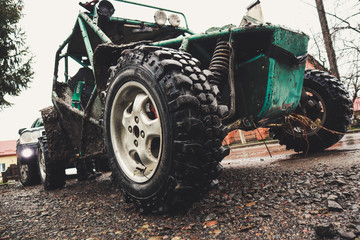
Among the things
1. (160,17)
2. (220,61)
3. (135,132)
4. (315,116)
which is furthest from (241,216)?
(160,17)

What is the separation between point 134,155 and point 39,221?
0.97 metres

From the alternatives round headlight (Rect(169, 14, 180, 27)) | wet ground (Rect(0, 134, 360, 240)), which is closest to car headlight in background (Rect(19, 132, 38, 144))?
wet ground (Rect(0, 134, 360, 240))

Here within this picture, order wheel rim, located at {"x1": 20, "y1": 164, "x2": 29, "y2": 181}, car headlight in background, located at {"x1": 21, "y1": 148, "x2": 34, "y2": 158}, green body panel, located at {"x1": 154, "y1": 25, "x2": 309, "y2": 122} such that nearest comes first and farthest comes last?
1. green body panel, located at {"x1": 154, "y1": 25, "x2": 309, "y2": 122}
2. car headlight in background, located at {"x1": 21, "y1": 148, "x2": 34, "y2": 158}
3. wheel rim, located at {"x1": 20, "y1": 164, "x2": 29, "y2": 181}

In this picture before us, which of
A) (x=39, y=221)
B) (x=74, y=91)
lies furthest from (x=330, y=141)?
(x=74, y=91)

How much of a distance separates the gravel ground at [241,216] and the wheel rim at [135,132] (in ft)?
1.20

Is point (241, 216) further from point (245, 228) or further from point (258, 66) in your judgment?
point (258, 66)

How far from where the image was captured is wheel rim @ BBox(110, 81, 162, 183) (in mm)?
1723

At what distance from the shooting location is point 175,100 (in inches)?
54.7

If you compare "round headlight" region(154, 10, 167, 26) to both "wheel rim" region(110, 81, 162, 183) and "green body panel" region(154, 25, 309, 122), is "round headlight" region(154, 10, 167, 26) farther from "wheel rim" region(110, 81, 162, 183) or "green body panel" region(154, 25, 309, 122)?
"wheel rim" region(110, 81, 162, 183)

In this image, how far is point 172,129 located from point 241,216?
2.23 ft

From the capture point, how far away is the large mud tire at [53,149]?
3.62m

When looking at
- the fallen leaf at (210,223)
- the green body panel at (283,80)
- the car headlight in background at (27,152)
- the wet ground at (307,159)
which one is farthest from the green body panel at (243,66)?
the car headlight in background at (27,152)

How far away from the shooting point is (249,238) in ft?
3.75

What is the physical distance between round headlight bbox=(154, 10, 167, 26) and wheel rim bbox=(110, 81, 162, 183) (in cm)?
197
